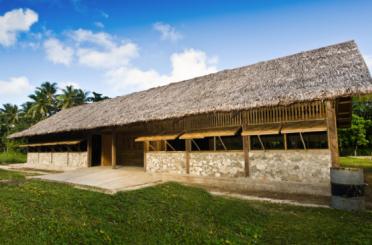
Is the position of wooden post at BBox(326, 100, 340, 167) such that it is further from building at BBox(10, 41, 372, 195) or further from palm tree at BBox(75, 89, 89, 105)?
palm tree at BBox(75, 89, 89, 105)

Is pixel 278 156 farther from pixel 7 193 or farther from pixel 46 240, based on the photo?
pixel 7 193

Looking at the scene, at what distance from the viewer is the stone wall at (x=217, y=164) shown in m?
8.84

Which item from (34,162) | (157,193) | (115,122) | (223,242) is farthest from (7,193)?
(34,162)

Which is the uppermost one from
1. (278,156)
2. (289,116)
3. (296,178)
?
(289,116)

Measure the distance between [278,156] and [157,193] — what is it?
158 inches

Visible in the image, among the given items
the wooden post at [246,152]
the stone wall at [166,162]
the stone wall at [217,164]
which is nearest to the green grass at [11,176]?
the stone wall at [166,162]

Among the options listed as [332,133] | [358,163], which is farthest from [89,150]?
[358,163]

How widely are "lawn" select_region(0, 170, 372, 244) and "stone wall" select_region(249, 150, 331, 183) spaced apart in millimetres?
1720

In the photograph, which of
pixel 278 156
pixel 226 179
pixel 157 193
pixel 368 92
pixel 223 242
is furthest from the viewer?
pixel 226 179

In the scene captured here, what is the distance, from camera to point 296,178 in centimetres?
761

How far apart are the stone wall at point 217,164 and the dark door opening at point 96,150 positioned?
808cm

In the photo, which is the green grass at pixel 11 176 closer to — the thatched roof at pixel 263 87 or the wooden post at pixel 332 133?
the thatched roof at pixel 263 87

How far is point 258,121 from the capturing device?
8.59 metres

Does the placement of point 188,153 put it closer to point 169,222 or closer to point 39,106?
point 169,222
